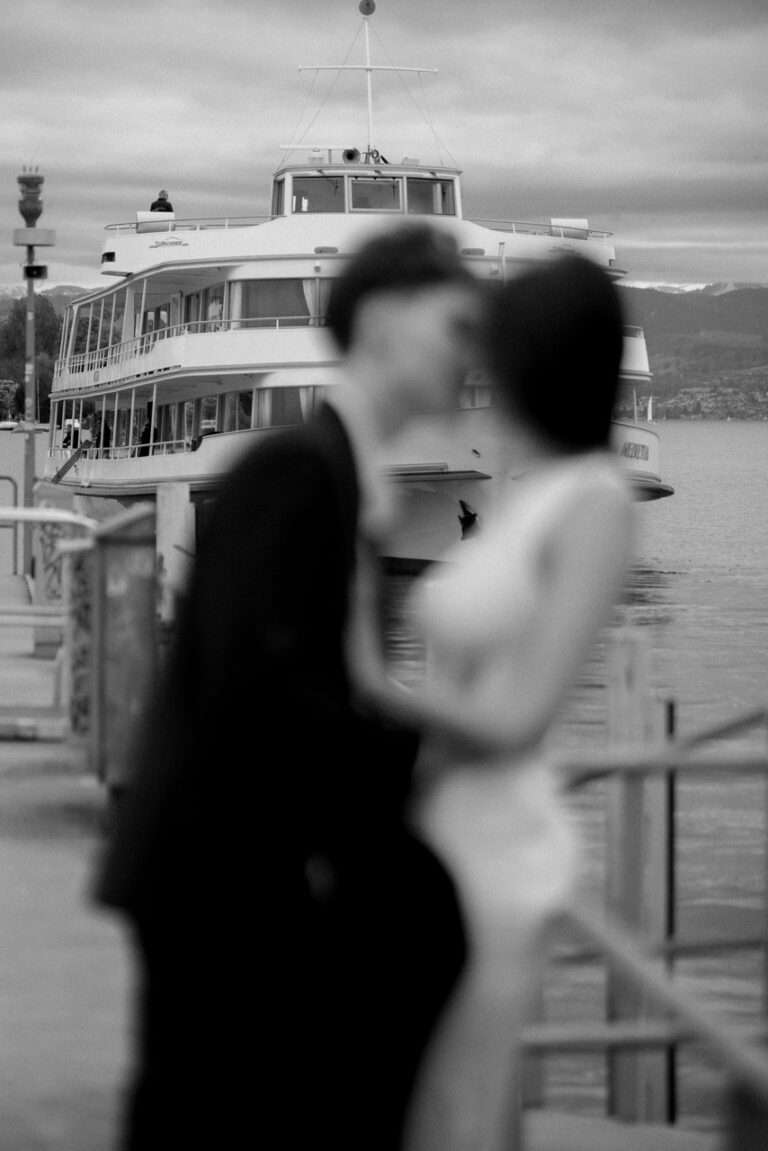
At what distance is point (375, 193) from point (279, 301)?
3203 mm

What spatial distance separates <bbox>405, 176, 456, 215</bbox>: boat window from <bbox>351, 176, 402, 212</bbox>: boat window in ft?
0.87

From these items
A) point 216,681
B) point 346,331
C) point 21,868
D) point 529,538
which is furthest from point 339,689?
point 21,868

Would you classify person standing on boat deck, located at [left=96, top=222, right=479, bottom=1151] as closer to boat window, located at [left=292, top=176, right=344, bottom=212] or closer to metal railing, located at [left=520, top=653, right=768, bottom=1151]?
metal railing, located at [left=520, top=653, right=768, bottom=1151]

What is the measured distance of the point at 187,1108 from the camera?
2125mm

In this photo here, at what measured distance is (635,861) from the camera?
493 centimetres

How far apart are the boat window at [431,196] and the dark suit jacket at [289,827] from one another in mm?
27617

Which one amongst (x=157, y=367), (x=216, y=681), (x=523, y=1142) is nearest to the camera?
(x=216, y=681)

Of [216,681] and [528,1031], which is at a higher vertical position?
[216,681]

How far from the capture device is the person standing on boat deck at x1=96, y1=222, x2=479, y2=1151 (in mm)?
2012

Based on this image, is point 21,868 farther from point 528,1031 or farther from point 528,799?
point 528,799

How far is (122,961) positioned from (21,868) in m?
1.24

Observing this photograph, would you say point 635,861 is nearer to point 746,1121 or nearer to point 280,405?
point 746,1121

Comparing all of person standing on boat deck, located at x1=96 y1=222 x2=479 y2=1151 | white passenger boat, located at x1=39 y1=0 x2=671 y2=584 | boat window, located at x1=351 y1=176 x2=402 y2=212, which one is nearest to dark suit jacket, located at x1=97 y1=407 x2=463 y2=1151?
person standing on boat deck, located at x1=96 y1=222 x2=479 y2=1151

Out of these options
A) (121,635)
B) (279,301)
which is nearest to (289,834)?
(121,635)
